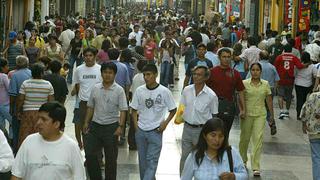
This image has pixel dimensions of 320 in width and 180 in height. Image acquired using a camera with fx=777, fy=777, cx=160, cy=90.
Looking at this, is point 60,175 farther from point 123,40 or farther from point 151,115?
point 123,40

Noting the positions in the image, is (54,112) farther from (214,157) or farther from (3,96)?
(3,96)

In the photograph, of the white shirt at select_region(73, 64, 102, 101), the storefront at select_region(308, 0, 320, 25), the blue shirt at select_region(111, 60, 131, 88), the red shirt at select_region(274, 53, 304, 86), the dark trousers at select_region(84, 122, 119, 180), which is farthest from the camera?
the storefront at select_region(308, 0, 320, 25)

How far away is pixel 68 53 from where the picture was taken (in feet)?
70.8

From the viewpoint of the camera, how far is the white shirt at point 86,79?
11.1 metres

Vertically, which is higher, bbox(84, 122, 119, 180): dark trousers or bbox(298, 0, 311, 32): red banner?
bbox(298, 0, 311, 32): red banner

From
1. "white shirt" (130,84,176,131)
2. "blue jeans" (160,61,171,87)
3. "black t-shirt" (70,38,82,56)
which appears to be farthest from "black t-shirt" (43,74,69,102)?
"black t-shirt" (70,38,82,56)

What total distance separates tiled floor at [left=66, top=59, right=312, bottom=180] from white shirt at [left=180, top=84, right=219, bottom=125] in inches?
62.2

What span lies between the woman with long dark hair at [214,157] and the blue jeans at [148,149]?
3363 millimetres

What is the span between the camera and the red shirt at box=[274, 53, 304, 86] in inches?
633

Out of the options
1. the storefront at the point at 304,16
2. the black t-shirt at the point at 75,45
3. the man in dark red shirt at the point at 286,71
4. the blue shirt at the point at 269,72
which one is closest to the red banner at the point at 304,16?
the storefront at the point at 304,16

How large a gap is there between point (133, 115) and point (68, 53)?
1228 centimetres

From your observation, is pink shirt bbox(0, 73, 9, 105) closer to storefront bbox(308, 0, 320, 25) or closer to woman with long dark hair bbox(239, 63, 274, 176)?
woman with long dark hair bbox(239, 63, 274, 176)

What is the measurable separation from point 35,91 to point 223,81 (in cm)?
255

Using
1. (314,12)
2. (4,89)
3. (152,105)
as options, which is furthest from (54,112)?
(314,12)
